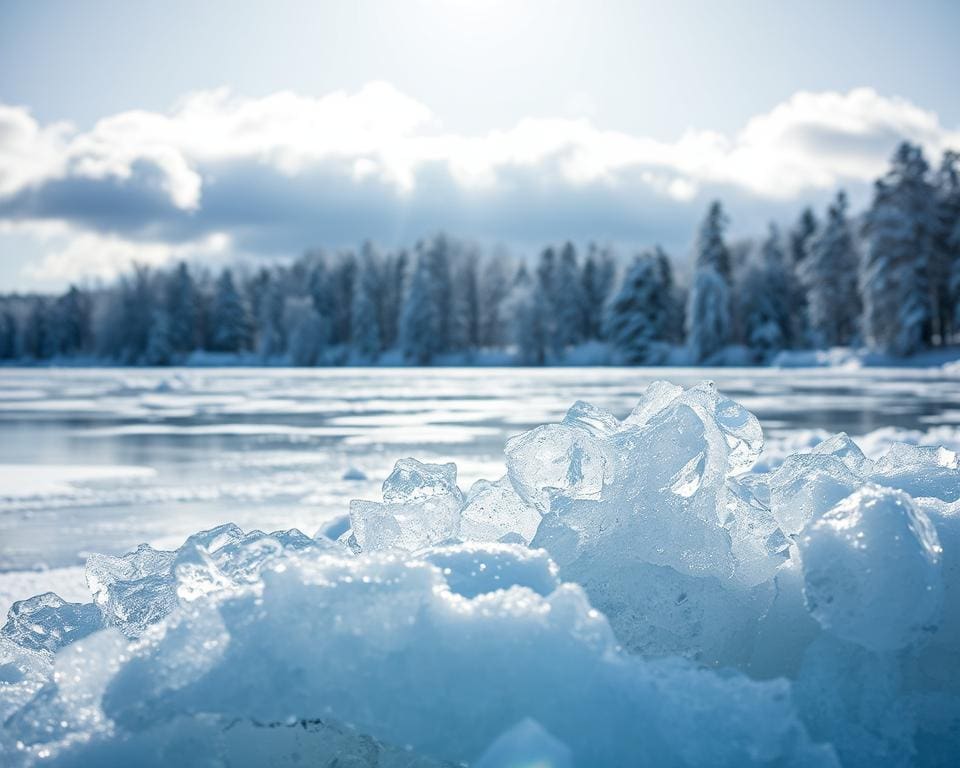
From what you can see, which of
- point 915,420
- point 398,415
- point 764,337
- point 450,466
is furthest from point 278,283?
point 450,466

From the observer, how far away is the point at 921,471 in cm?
241

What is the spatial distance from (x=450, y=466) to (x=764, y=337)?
158ft

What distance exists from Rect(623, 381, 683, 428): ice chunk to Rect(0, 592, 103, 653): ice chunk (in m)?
1.64

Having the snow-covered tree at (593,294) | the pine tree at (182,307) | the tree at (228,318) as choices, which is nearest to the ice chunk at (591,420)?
the snow-covered tree at (593,294)

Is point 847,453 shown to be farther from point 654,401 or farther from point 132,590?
point 132,590

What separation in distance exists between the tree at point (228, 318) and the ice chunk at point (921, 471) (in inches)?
2819

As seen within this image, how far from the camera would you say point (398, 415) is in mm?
15109

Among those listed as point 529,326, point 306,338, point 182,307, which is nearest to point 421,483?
point 529,326

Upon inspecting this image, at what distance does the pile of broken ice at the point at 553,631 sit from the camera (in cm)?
143

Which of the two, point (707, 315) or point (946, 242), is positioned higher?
point (946, 242)

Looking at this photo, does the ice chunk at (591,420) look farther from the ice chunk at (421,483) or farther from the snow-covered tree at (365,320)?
the snow-covered tree at (365,320)

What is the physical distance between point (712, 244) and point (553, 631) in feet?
167

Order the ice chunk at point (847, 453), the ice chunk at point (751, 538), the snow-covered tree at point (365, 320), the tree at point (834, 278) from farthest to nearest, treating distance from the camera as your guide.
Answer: the snow-covered tree at point (365, 320), the tree at point (834, 278), the ice chunk at point (847, 453), the ice chunk at point (751, 538)

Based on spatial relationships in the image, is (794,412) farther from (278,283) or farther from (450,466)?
(278,283)
